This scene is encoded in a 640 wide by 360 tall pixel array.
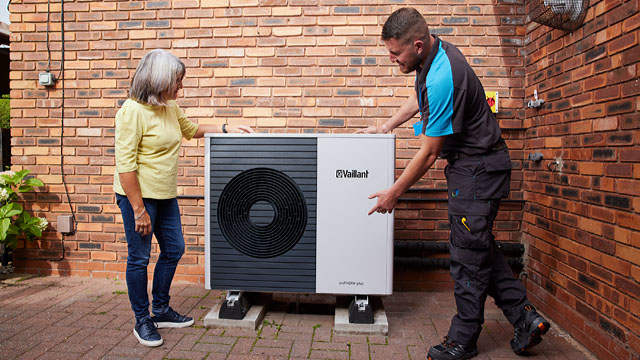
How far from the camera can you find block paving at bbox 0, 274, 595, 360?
2191 mm

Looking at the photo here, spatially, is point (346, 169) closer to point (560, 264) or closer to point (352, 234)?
point (352, 234)

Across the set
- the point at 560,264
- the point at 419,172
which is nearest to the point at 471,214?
the point at 419,172

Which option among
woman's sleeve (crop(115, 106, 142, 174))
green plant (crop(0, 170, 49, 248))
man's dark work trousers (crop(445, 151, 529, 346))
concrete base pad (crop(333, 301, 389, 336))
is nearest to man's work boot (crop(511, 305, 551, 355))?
man's dark work trousers (crop(445, 151, 529, 346))

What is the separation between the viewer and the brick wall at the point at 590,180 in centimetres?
195

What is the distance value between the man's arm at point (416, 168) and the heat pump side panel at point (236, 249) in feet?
1.68

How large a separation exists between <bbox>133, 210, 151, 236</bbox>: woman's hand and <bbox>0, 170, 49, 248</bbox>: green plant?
167 centimetres

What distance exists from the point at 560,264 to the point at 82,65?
12.6ft

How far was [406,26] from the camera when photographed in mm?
1970

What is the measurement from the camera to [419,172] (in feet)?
6.77

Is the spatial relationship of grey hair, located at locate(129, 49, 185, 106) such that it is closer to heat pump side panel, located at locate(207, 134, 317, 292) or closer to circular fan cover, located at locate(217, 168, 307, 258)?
heat pump side panel, located at locate(207, 134, 317, 292)

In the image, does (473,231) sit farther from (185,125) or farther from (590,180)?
(185,125)

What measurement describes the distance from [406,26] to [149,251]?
6.07ft

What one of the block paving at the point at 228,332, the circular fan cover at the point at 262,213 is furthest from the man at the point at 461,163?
the circular fan cover at the point at 262,213

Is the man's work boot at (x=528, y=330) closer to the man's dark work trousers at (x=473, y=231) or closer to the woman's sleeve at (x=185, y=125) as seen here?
the man's dark work trousers at (x=473, y=231)
